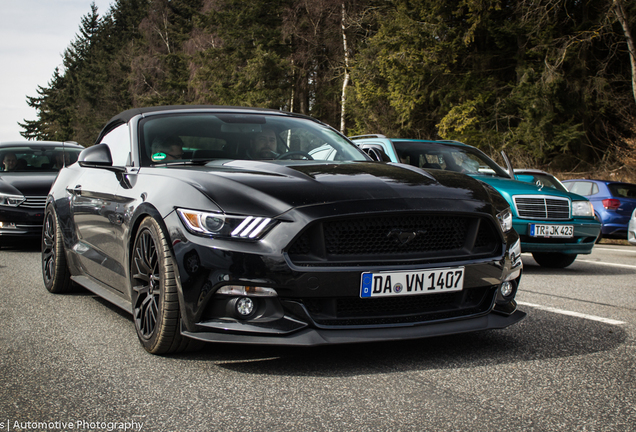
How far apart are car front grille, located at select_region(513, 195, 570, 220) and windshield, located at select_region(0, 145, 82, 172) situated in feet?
23.5

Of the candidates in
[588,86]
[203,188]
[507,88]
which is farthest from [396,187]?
[507,88]

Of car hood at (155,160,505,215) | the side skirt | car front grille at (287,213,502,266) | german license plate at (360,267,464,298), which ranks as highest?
car hood at (155,160,505,215)

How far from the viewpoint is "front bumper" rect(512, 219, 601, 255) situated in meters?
7.79

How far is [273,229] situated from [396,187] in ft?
2.49

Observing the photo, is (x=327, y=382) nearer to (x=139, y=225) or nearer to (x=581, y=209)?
(x=139, y=225)

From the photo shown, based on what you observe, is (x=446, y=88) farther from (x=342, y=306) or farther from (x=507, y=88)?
(x=342, y=306)

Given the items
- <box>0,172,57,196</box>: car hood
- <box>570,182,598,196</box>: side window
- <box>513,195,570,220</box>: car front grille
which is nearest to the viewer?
<box>513,195,570,220</box>: car front grille

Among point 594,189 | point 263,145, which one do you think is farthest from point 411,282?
point 594,189

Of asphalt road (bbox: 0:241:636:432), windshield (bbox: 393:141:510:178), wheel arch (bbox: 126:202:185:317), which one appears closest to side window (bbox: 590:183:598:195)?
windshield (bbox: 393:141:510:178)

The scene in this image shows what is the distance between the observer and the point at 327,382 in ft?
10.3

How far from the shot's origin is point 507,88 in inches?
1051

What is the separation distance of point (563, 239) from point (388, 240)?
5329 millimetres

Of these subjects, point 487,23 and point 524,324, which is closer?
point 524,324

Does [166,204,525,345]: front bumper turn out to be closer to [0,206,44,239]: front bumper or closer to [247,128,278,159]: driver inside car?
[247,128,278,159]: driver inside car
